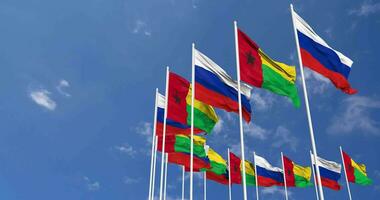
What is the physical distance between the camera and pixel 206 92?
17312 millimetres

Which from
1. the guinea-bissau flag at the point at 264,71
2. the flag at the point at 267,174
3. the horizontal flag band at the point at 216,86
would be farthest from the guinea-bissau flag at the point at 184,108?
the flag at the point at 267,174

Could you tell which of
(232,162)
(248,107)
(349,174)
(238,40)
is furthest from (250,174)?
(238,40)

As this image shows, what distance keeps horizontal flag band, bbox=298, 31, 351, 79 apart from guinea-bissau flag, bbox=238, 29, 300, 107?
124cm

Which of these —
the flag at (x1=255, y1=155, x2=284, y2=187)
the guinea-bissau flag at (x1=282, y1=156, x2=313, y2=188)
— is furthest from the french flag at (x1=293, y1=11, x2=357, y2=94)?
the guinea-bissau flag at (x1=282, y1=156, x2=313, y2=188)

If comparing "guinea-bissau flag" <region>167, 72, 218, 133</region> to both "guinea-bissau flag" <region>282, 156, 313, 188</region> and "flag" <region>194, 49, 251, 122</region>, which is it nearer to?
"flag" <region>194, 49, 251, 122</region>

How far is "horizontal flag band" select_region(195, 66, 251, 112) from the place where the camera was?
1744 cm

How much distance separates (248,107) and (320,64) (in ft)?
12.9

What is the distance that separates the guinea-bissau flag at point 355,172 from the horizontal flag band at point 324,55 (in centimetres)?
2200

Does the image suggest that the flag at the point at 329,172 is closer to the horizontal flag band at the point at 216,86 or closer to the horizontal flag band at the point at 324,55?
the horizontal flag band at the point at 216,86

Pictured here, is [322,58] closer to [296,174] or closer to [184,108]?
[184,108]

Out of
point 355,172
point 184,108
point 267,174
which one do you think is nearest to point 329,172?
point 355,172

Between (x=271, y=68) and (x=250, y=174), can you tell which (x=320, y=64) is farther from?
(x=250, y=174)

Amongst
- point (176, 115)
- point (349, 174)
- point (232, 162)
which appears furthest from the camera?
point (349, 174)

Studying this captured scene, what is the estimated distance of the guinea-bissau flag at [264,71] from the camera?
52.6 ft
